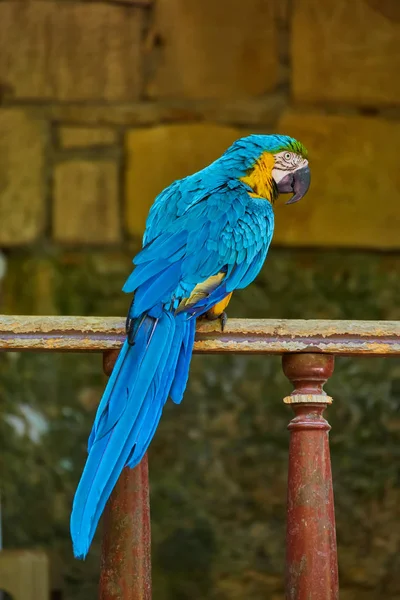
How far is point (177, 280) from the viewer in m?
1.74

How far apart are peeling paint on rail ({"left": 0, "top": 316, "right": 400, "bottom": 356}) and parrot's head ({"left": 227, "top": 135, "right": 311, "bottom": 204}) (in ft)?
1.08

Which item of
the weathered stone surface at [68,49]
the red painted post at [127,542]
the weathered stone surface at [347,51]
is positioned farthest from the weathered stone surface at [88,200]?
the red painted post at [127,542]

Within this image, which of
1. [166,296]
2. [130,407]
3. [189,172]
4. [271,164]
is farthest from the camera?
[189,172]

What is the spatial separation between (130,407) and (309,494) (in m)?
0.35

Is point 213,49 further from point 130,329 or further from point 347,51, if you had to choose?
point 130,329

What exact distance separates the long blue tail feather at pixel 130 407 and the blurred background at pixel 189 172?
4.66ft

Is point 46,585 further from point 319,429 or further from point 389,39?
point 389,39

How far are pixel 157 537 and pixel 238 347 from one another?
1372 mm

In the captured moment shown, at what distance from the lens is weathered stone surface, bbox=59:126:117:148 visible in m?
3.10

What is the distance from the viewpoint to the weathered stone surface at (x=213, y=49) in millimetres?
3107

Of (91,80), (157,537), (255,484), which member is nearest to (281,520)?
(255,484)

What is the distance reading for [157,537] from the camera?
3.01 metres

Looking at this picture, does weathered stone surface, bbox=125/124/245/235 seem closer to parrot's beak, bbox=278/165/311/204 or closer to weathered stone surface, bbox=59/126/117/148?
weathered stone surface, bbox=59/126/117/148

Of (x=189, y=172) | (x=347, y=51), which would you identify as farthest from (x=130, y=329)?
(x=347, y=51)
